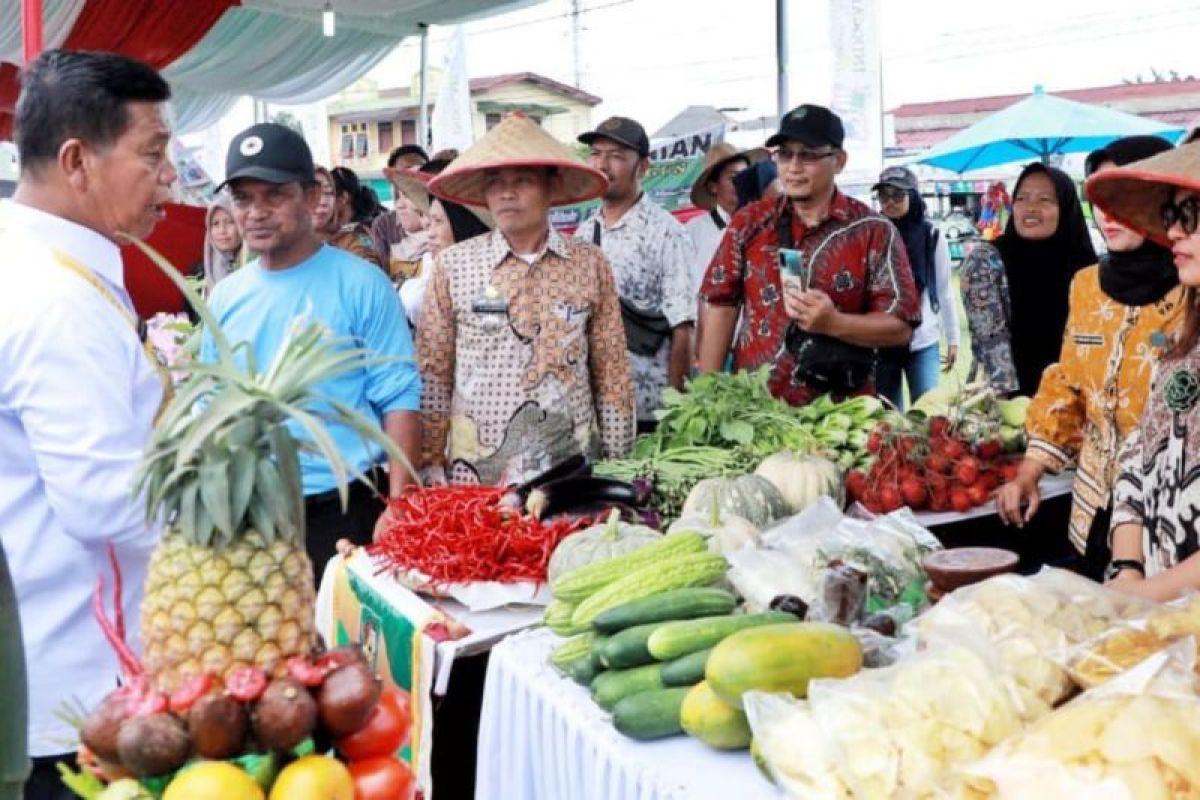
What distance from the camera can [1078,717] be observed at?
1.54 meters

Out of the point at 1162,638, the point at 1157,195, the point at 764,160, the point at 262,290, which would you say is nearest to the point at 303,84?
the point at 764,160

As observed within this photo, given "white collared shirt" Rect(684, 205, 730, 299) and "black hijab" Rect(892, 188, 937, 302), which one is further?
"black hijab" Rect(892, 188, 937, 302)

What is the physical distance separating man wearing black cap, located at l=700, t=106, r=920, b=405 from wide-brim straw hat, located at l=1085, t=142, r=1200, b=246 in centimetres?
135

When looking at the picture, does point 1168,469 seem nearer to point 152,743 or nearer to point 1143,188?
point 1143,188

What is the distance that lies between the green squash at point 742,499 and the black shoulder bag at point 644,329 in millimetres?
1712

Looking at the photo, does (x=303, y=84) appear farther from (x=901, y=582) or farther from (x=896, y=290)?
(x=901, y=582)

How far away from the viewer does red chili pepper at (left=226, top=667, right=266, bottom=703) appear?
1.35 meters

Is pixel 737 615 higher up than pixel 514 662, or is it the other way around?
pixel 737 615

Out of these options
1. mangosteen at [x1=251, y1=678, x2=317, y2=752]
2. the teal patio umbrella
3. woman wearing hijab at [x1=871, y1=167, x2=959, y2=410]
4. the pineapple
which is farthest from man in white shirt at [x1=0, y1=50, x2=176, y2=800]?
the teal patio umbrella

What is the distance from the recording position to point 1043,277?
5.67m

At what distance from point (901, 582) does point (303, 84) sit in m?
11.6

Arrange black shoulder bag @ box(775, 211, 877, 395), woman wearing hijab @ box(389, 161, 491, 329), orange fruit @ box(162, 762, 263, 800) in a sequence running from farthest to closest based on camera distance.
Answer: woman wearing hijab @ box(389, 161, 491, 329)
black shoulder bag @ box(775, 211, 877, 395)
orange fruit @ box(162, 762, 263, 800)

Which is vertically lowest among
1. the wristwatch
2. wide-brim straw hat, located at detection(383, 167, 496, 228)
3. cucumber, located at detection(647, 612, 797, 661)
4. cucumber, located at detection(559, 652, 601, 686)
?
cucumber, located at detection(559, 652, 601, 686)

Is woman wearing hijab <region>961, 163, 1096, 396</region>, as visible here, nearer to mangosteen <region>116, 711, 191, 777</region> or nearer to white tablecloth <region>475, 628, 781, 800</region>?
white tablecloth <region>475, 628, 781, 800</region>
